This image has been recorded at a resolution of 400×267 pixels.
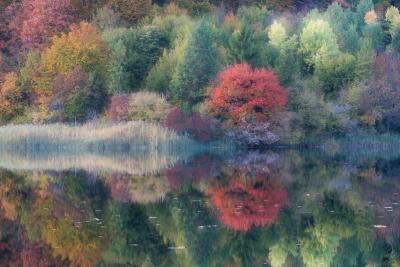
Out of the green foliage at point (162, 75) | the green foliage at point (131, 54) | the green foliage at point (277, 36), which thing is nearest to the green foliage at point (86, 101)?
the green foliage at point (131, 54)

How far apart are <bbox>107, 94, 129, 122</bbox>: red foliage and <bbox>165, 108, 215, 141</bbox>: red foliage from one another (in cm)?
290

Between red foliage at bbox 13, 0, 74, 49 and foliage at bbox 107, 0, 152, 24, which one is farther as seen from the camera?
foliage at bbox 107, 0, 152, 24

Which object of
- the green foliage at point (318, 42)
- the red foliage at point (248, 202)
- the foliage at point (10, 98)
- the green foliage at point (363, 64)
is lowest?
the foliage at point (10, 98)

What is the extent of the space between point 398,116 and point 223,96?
12082mm

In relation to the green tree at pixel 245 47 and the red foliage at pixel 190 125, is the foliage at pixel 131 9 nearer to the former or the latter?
the green tree at pixel 245 47

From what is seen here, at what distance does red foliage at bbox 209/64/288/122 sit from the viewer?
157 feet

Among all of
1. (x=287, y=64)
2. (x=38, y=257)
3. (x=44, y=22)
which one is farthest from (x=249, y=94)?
(x=38, y=257)

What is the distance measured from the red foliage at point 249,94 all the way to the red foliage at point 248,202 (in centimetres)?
1965

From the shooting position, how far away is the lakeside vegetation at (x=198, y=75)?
48250 mm

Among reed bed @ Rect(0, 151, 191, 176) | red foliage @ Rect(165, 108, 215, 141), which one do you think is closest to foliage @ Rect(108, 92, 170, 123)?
red foliage @ Rect(165, 108, 215, 141)

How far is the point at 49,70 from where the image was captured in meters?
56.0

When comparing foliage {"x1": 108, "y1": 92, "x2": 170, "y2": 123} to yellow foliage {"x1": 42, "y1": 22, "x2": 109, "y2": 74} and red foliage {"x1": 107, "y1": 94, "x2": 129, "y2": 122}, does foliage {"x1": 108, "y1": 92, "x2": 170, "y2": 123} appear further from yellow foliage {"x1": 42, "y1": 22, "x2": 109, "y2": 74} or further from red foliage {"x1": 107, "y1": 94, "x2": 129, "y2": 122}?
yellow foliage {"x1": 42, "y1": 22, "x2": 109, "y2": 74}

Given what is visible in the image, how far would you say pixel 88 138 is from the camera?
4097cm

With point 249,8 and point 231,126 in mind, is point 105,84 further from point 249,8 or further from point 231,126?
point 249,8
